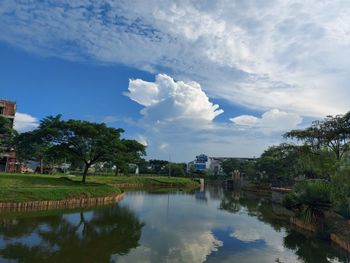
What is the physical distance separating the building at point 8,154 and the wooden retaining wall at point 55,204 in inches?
1445

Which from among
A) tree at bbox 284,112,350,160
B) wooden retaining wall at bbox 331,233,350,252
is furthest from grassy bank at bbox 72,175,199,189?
wooden retaining wall at bbox 331,233,350,252

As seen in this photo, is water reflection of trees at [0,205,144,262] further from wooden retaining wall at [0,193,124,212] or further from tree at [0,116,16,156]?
tree at [0,116,16,156]

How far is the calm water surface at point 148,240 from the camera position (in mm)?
14898

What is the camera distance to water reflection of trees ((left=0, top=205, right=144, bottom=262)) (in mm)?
14268

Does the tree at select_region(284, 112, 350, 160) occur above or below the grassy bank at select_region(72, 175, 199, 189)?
above

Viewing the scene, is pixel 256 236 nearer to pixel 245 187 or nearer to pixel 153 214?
pixel 153 214

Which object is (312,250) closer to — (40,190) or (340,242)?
(340,242)

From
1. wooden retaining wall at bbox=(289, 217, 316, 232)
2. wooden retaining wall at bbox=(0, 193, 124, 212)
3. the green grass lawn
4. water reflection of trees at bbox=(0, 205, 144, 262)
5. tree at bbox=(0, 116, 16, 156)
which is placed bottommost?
water reflection of trees at bbox=(0, 205, 144, 262)

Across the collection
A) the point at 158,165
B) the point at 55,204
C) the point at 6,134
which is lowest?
the point at 55,204

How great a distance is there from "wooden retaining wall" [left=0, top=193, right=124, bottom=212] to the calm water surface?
1662 millimetres

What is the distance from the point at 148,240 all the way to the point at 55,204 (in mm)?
13385

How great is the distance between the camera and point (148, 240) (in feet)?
59.8

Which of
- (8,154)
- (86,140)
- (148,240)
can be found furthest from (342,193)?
(8,154)

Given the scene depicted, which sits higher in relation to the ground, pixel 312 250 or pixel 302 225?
pixel 302 225
